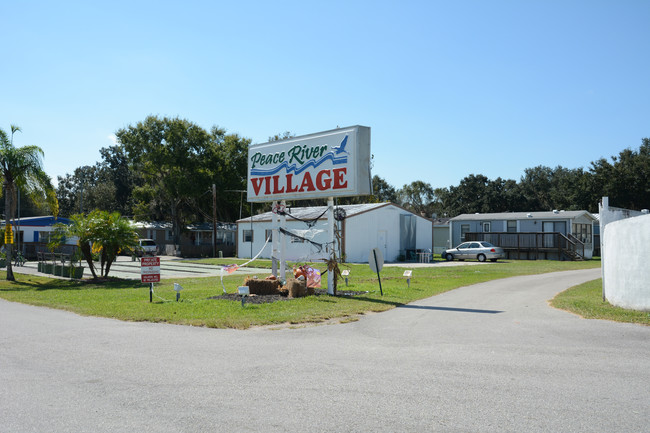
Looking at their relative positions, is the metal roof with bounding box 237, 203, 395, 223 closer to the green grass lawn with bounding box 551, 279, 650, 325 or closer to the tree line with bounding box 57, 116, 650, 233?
the tree line with bounding box 57, 116, 650, 233

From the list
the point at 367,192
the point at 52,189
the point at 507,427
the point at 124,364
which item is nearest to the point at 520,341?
the point at 507,427

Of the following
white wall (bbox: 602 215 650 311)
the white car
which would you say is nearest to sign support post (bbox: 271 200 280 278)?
white wall (bbox: 602 215 650 311)

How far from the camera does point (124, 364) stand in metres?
7.38

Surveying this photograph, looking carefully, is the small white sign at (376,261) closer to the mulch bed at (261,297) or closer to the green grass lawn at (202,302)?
the green grass lawn at (202,302)

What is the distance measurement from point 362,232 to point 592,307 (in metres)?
23.2

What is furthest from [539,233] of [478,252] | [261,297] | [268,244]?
[261,297]

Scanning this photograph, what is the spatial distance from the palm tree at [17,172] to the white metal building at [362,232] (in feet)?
45.2

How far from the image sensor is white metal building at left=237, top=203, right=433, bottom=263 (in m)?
34.7

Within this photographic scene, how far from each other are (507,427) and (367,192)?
1115 centimetres

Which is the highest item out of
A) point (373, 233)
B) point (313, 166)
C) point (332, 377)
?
point (313, 166)

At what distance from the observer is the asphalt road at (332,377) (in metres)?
5.00

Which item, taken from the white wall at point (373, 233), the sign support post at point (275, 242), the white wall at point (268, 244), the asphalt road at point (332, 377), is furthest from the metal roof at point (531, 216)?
the asphalt road at point (332, 377)

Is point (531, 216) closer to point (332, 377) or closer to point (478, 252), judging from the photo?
point (478, 252)

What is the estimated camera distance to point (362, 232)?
35156mm
